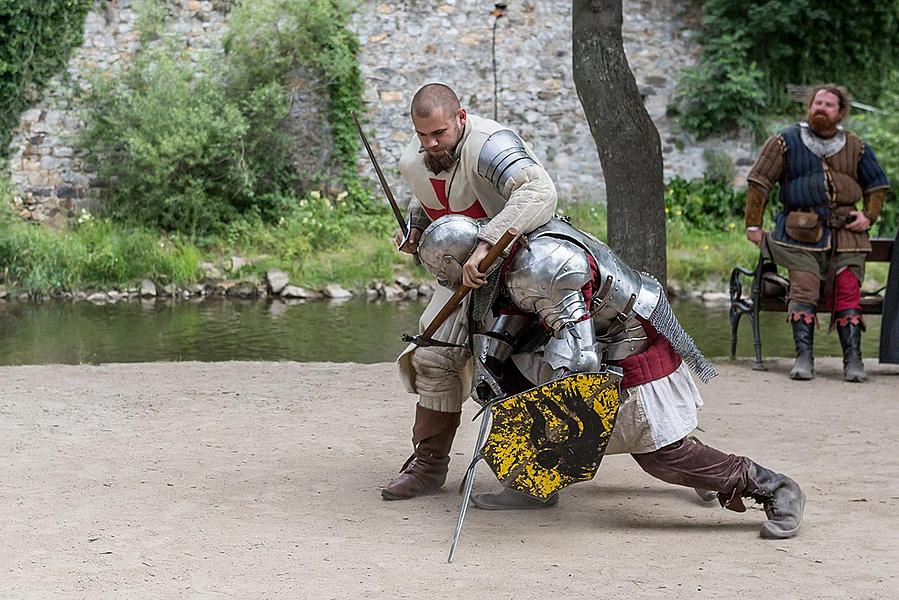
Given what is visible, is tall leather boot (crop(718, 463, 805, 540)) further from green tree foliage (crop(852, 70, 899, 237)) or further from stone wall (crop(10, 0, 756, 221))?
stone wall (crop(10, 0, 756, 221))

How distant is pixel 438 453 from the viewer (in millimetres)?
4207

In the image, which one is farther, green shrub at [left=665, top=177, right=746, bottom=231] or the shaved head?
green shrub at [left=665, top=177, right=746, bottom=231]

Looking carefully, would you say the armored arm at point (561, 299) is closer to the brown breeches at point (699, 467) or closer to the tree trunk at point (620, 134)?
the brown breeches at point (699, 467)

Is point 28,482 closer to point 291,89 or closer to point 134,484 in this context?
point 134,484

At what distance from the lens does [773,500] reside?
372 cm

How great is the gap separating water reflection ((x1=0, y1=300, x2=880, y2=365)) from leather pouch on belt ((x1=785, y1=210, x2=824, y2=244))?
2.38 m

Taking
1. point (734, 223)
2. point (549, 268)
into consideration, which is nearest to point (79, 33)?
point (734, 223)

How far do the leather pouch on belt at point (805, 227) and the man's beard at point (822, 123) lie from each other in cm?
47

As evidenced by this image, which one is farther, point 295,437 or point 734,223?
point 734,223

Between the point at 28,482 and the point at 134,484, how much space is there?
387mm

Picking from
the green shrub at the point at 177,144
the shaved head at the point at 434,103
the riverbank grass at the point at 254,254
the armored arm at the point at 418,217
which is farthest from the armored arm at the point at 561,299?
the green shrub at the point at 177,144

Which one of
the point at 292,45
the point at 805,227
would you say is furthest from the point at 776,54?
the point at 805,227

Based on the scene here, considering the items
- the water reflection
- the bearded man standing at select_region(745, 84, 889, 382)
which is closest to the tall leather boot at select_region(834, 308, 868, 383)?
the bearded man standing at select_region(745, 84, 889, 382)

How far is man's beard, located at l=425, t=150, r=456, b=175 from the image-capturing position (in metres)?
3.76
